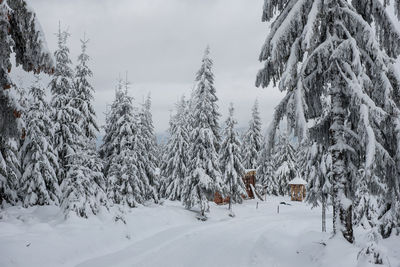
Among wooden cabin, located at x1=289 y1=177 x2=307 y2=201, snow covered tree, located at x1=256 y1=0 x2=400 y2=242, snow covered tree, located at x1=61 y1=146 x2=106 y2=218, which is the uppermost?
snow covered tree, located at x1=256 y1=0 x2=400 y2=242

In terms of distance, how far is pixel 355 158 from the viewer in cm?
898

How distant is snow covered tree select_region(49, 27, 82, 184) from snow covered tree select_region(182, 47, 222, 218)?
10.4 meters

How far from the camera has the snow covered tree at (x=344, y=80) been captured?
7.91m

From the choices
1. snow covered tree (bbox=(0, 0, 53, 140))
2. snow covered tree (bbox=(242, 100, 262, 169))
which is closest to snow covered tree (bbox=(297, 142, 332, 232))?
snow covered tree (bbox=(0, 0, 53, 140))

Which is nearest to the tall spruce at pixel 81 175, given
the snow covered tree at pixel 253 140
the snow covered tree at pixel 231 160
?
the snow covered tree at pixel 231 160

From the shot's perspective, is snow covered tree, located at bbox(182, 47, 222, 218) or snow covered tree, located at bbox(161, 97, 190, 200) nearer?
snow covered tree, located at bbox(182, 47, 222, 218)

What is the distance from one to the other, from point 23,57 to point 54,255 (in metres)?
8.08

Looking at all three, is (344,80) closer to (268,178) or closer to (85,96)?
(85,96)

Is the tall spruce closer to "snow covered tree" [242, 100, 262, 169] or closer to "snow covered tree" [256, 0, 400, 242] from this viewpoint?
"snow covered tree" [256, 0, 400, 242]

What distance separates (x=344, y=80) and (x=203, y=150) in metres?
19.4

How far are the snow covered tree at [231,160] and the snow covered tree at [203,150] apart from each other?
5.90 m

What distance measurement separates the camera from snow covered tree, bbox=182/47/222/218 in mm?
26828

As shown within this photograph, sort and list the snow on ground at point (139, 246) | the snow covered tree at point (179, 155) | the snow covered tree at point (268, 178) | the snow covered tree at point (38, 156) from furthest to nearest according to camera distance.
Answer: the snow covered tree at point (268, 178) → the snow covered tree at point (179, 155) → the snow covered tree at point (38, 156) → the snow on ground at point (139, 246)

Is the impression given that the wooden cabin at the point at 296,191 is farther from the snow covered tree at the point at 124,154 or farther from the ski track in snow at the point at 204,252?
the ski track in snow at the point at 204,252
